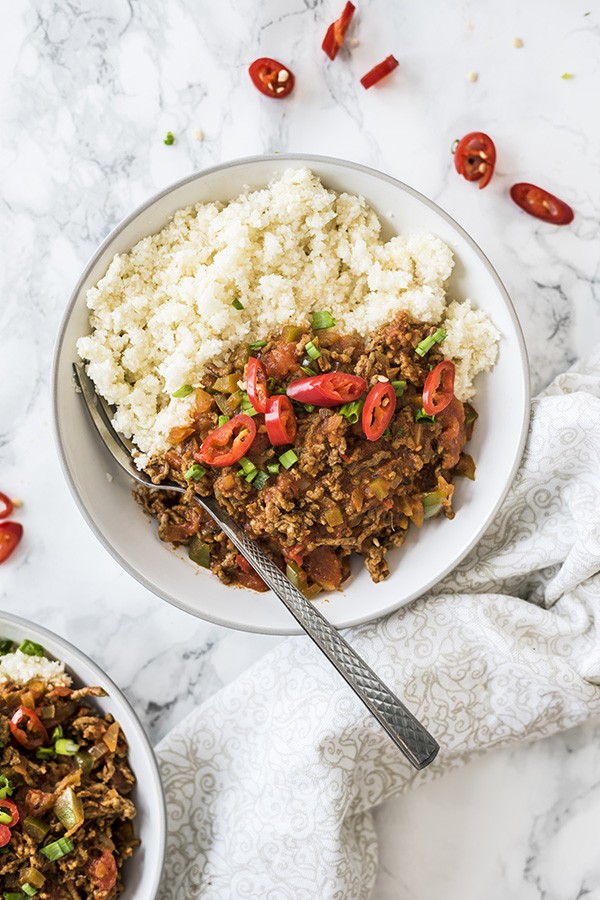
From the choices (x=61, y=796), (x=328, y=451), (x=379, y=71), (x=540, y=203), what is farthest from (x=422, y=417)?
(x=61, y=796)

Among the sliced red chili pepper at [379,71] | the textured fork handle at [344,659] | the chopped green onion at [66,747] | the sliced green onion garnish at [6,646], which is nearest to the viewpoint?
the textured fork handle at [344,659]

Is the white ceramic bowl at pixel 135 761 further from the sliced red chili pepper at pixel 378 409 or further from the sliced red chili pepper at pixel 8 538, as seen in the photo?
the sliced red chili pepper at pixel 378 409

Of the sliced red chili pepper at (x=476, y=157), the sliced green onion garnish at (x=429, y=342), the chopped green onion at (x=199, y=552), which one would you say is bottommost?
the chopped green onion at (x=199, y=552)

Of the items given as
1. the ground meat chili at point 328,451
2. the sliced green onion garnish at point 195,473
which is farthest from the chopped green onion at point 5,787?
the sliced green onion garnish at point 195,473

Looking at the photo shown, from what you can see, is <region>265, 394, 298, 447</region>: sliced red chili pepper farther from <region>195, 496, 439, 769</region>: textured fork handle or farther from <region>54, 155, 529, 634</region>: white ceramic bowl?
<region>54, 155, 529, 634</region>: white ceramic bowl

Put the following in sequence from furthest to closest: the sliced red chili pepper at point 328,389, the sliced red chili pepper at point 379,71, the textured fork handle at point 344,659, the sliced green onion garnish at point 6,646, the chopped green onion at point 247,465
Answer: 1. the sliced red chili pepper at point 379,71
2. the sliced green onion garnish at point 6,646
3. the chopped green onion at point 247,465
4. the sliced red chili pepper at point 328,389
5. the textured fork handle at point 344,659

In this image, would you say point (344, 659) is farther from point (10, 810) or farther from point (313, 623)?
point (10, 810)
